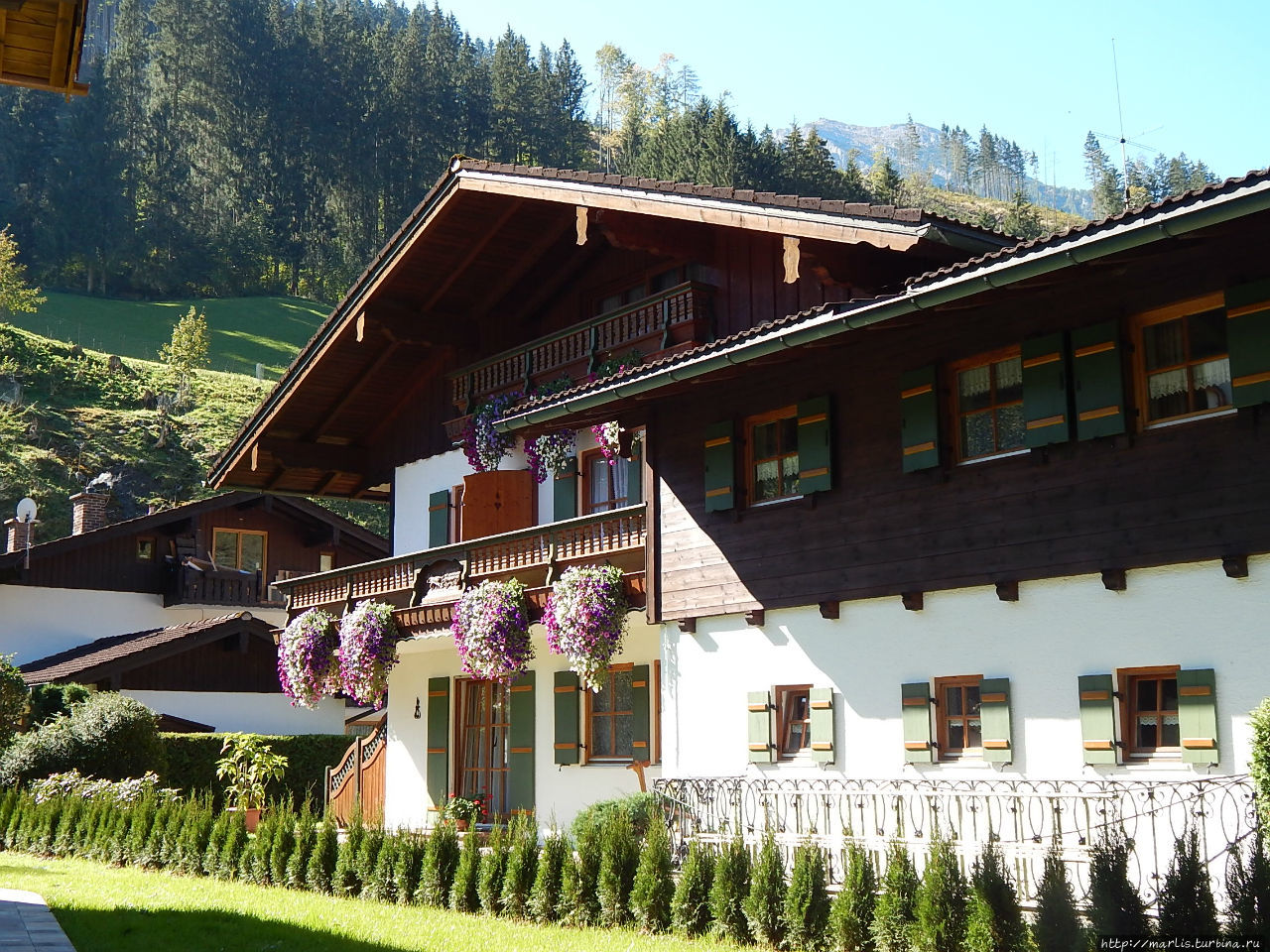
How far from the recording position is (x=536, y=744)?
1908 centimetres

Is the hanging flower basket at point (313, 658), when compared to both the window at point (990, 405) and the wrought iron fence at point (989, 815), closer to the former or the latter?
the wrought iron fence at point (989, 815)

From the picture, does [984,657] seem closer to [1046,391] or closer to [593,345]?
[1046,391]

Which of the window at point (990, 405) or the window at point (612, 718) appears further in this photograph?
the window at point (612, 718)

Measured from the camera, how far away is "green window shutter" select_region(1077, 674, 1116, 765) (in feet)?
37.8

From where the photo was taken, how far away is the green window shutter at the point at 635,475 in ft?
59.2

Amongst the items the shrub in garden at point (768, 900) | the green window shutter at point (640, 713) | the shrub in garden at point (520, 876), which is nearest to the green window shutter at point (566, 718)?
the green window shutter at point (640, 713)

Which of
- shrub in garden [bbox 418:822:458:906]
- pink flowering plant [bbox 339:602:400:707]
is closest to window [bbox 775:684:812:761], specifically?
shrub in garden [bbox 418:822:458:906]

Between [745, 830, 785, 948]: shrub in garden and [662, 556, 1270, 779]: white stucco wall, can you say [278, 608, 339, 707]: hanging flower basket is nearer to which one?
[662, 556, 1270, 779]: white stucco wall

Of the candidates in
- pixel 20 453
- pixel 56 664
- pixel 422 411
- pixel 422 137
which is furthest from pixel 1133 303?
pixel 422 137

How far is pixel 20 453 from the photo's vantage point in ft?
176

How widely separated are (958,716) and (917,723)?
1.26 ft

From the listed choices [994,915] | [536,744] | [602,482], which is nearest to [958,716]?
[994,915]

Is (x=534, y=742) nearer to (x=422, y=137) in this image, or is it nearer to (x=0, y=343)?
(x=0, y=343)

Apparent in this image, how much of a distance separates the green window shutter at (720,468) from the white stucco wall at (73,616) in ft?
62.8
